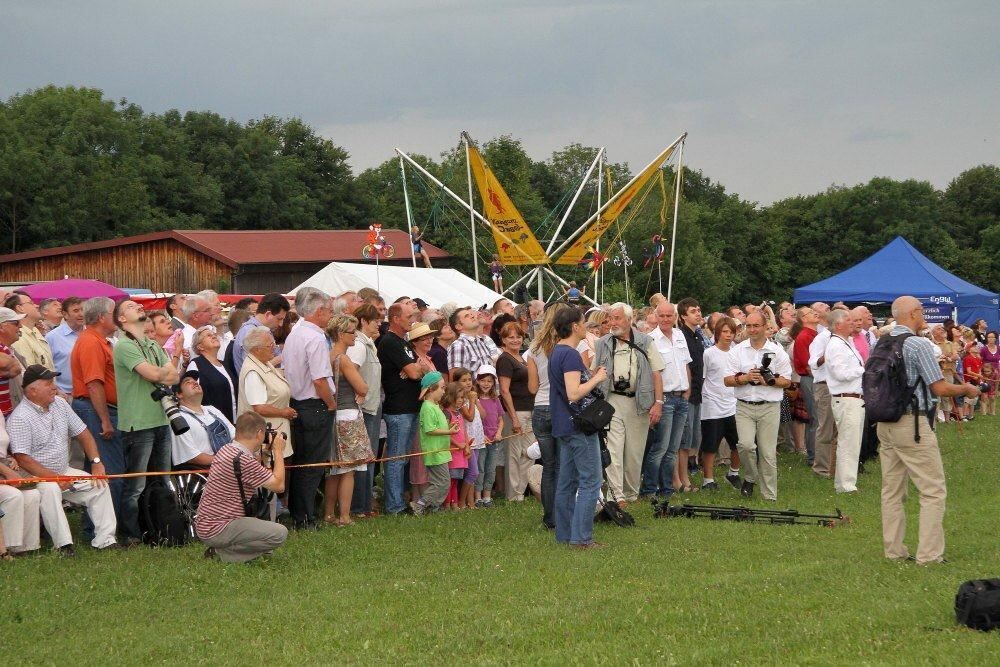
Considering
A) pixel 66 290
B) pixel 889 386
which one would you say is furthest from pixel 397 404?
pixel 66 290

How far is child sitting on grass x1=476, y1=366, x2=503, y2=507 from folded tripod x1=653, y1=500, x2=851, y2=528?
77.3 inches

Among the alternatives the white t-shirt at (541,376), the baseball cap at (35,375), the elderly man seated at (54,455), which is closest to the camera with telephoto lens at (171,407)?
the elderly man seated at (54,455)

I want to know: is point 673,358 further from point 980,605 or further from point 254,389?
point 980,605

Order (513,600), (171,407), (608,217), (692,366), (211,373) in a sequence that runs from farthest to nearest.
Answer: (608,217)
(692,366)
(211,373)
(171,407)
(513,600)

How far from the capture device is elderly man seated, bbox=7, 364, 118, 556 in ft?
31.0

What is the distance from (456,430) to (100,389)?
11.9 ft

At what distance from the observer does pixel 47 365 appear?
11125 millimetres

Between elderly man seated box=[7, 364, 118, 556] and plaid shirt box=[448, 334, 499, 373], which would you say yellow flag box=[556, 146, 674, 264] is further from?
elderly man seated box=[7, 364, 118, 556]

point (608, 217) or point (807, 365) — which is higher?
point (608, 217)

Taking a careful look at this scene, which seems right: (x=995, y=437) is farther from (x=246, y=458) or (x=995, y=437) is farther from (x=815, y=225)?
(x=815, y=225)

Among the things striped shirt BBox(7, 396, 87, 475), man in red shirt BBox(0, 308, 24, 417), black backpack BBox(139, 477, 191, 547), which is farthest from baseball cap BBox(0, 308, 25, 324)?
black backpack BBox(139, 477, 191, 547)

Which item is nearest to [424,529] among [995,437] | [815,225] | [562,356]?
[562,356]

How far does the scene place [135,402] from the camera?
9.94 metres

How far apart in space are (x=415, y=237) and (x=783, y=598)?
912 inches
